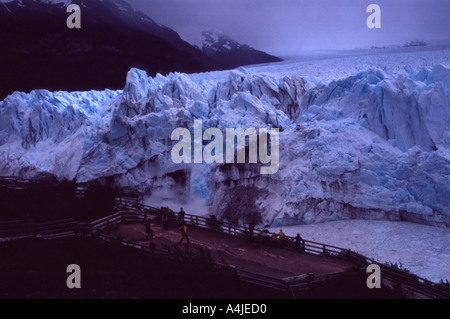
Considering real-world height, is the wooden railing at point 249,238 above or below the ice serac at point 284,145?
below

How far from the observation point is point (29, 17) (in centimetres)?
4372

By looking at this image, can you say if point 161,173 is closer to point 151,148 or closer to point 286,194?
point 151,148

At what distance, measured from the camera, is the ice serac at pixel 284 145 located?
1648 cm

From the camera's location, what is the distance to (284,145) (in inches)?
767

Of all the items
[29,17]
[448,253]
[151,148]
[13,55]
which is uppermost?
[29,17]

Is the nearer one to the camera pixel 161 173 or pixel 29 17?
pixel 161 173

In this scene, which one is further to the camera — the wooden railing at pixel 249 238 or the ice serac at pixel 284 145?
the ice serac at pixel 284 145

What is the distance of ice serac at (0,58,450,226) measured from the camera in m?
16.5

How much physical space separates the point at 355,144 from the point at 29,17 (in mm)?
42673

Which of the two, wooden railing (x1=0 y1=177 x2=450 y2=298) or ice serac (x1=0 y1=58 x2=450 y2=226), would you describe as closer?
wooden railing (x1=0 y1=177 x2=450 y2=298)

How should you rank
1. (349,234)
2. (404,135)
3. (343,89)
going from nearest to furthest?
(349,234), (404,135), (343,89)

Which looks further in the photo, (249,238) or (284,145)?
(284,145)
